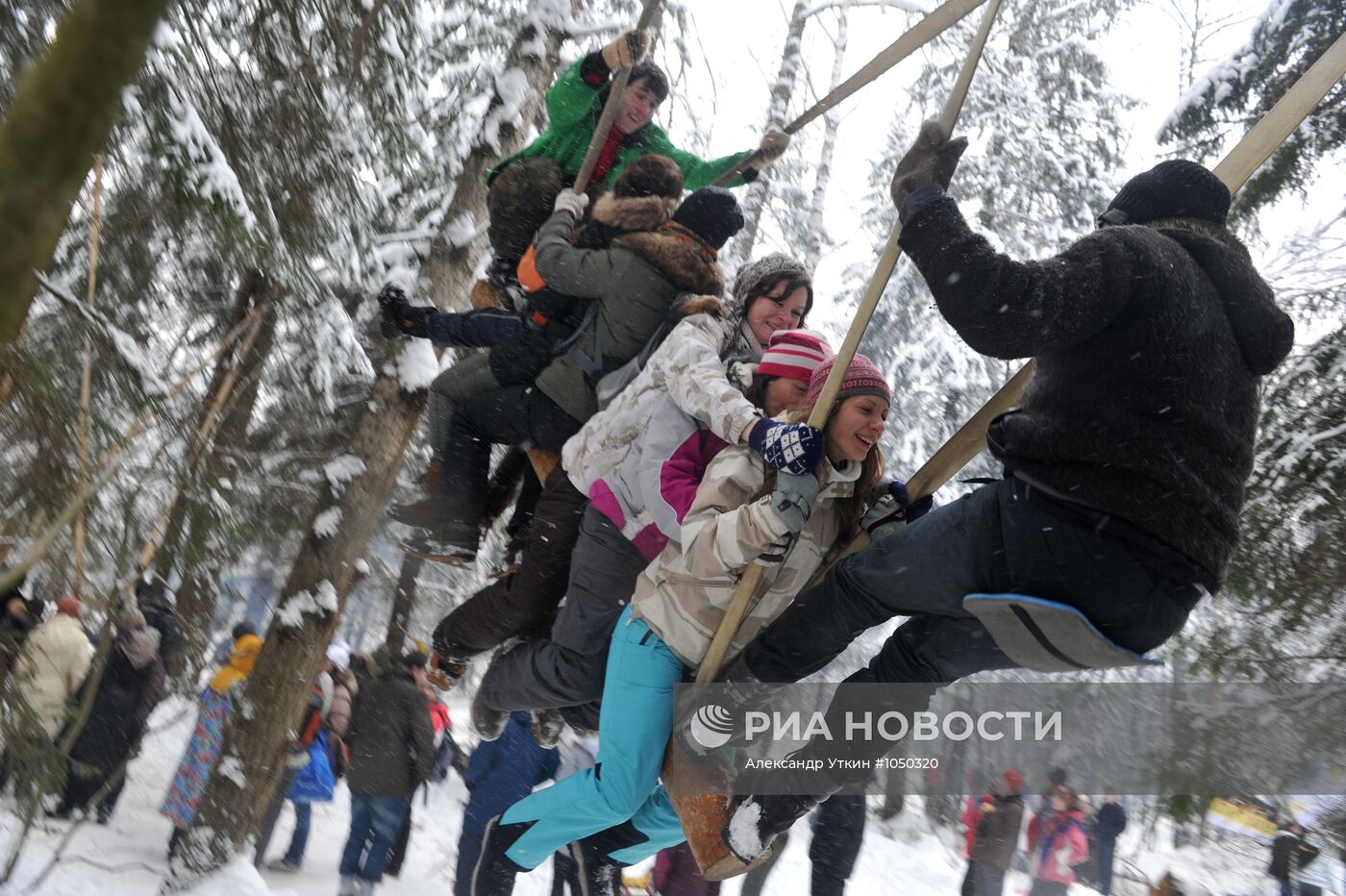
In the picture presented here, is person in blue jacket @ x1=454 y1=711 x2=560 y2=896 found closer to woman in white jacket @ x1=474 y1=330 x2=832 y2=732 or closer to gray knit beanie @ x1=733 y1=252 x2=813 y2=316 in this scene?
woman in white jacket @ x1=474 y1=330 x2=832 y2=732

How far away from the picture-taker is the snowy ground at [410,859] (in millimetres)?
5254

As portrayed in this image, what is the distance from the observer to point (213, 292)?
666 cm

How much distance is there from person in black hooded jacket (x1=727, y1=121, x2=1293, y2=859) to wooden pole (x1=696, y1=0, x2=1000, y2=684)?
13cm

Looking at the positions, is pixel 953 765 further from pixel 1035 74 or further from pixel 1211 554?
pixel 1035 74

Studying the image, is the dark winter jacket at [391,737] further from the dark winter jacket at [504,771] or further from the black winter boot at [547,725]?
the black winter boot at [547,725]

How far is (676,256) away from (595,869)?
7.16 ft

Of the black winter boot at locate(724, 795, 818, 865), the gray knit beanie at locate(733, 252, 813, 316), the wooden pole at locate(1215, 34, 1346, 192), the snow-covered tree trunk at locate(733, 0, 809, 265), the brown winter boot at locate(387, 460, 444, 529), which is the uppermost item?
the snow-covered tree trunk at locate(733, 0, 809, 265)

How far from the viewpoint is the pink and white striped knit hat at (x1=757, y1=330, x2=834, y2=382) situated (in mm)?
3191

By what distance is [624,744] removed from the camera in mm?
3027

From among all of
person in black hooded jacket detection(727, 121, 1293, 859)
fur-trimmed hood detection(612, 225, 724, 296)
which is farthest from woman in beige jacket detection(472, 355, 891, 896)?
fur-trimmed hood detection(612, 225, 724, 296)

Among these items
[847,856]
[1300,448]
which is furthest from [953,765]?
[1300,448]

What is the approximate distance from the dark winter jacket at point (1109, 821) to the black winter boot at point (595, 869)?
7745mm

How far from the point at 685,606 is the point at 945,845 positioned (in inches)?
445

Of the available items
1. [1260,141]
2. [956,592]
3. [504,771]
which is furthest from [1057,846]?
[1260,141]
